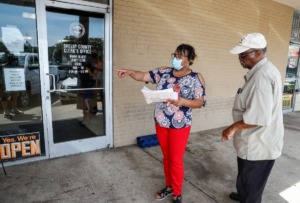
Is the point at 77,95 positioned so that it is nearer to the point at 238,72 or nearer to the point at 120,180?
the point at 120,180

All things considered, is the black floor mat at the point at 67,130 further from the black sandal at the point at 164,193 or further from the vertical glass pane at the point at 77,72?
the black sandal at the point at 164,193

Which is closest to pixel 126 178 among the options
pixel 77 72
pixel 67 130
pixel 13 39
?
pixel 67 130

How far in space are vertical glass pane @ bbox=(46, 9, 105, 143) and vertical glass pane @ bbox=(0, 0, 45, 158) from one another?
0.24 meters

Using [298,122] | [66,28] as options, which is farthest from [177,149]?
[298,122]

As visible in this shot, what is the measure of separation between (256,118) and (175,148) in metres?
0.88

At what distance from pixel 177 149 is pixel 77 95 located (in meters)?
2.06

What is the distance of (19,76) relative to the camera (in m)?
3.14

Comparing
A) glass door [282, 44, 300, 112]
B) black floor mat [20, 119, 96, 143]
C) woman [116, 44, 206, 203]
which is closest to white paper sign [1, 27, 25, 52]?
black floor mat [20, 119, 96, 143]

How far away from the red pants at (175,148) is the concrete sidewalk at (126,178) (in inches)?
15.6

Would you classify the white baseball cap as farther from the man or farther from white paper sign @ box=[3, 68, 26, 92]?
white paper sign @ box=[3, 68, 26, 92]

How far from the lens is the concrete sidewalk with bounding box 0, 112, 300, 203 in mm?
2641

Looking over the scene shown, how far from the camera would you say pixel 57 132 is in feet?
11.7

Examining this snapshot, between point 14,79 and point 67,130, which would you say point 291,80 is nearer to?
point 67,130

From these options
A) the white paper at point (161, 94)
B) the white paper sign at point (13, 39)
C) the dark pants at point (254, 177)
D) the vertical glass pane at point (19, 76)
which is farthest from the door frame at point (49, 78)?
the dark pants at point (254, 177)
